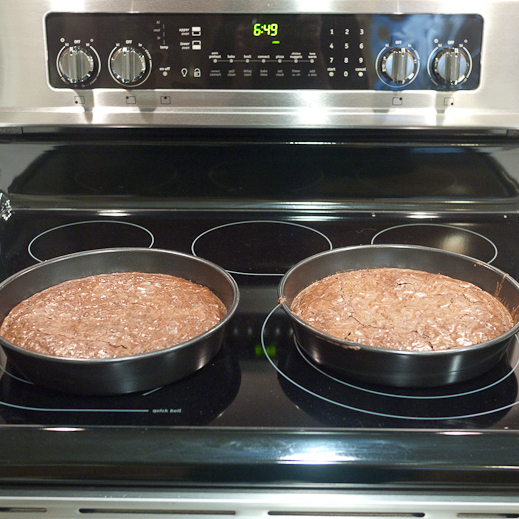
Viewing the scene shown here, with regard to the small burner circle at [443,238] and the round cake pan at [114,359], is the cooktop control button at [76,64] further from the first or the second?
the small burner circle at [443,238]

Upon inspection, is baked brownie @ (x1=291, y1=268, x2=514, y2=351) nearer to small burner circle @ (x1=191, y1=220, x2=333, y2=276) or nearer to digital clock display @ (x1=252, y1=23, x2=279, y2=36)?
small burner circle @ (x1=191, y1=220, x2=333, y2=276)

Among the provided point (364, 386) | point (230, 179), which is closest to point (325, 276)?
point (364, 386)

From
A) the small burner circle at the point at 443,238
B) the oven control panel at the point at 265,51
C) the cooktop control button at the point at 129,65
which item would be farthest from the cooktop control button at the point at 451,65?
the cooktop control button at the point at 129,65

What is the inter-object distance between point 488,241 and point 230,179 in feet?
1.99

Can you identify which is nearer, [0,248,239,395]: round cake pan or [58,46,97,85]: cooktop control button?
[0,248,239,395]: round cake pan

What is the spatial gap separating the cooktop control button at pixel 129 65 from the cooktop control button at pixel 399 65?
488 mm

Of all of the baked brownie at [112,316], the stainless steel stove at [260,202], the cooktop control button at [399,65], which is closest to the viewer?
the stainless steel stove at [260,202]

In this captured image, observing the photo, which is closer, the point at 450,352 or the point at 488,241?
the point at 450,352

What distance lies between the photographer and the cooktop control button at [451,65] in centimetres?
113

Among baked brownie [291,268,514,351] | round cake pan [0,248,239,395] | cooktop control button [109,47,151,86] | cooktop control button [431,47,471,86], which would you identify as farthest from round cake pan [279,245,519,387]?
cooktop control button [109,47,151,86]

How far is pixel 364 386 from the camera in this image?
2.66 ft

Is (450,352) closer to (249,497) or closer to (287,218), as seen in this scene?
(249,497)

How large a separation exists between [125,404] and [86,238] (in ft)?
1.90

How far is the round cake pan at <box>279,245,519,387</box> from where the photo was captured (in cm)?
75
